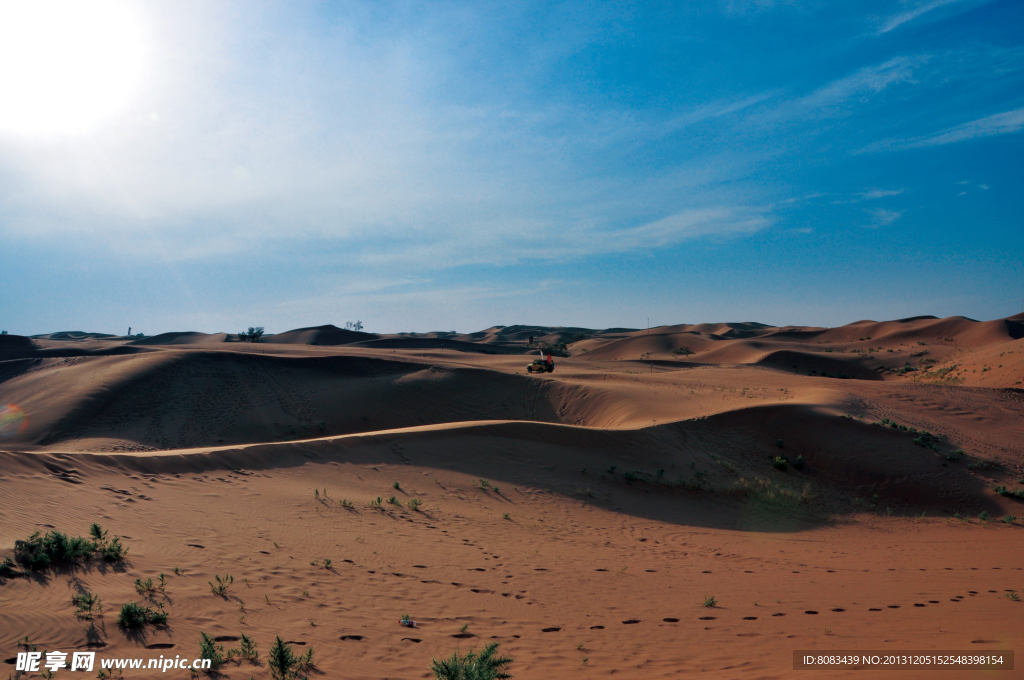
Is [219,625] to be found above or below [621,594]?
above

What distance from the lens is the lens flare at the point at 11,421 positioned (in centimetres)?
2297

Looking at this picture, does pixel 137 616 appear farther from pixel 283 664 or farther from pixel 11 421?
pixel 11 421

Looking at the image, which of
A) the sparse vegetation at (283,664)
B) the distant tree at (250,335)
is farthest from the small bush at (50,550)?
the distant tree at (250,335)

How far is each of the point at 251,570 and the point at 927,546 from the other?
14898 mm

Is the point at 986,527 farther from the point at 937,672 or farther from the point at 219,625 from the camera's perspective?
the point at 219,625

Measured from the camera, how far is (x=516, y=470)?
15820 mm

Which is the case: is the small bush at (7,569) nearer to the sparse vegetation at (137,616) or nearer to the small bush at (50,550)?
the small bush at (50,550)

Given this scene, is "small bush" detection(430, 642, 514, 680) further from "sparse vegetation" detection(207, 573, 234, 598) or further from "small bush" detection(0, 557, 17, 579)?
"small bush" detection(0, 557, 17, 579)

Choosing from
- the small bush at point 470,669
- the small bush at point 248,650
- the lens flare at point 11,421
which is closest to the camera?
the small bush at point 470,669

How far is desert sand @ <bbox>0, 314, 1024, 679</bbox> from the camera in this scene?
605 centimetres

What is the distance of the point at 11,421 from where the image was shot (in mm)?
24344

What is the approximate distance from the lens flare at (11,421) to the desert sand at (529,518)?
1.35 feet

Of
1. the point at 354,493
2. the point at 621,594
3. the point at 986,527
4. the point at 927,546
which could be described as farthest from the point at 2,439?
the point at 986,527

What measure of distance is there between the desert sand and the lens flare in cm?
41
